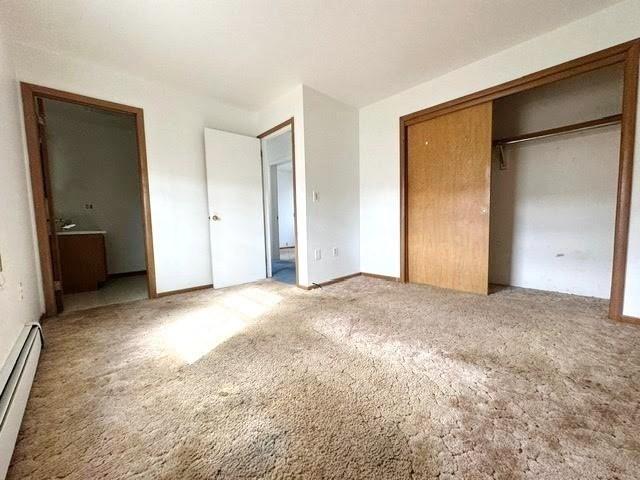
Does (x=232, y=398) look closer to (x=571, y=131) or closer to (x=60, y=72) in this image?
(x=60, y=72)

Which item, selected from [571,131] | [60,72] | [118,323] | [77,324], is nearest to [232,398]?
[118,323]

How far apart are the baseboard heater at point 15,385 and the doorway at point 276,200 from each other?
230 cm

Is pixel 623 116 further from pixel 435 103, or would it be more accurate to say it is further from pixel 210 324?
pixel 210 324

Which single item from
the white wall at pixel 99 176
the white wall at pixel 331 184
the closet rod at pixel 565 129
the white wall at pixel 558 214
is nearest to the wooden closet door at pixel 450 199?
the closet rod at pixel 565 129

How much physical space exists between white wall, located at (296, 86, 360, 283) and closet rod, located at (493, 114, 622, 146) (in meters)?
1.79

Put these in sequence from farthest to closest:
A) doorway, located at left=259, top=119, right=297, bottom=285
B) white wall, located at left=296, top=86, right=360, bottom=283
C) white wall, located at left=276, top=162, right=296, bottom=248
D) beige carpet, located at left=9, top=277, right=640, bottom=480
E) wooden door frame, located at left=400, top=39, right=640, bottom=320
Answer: white wall, located at left=276, top=162, right=296, bottom=248
doorway, located at left=259, top=119, right=297, bottom=285
white wall, located at left=296, top=86, right=360, bottom=283
wooden door frame, located at left=400, top=39, right=640, bottom=320
beige carpet, located at left=9, top=277, right=640, bottom=480

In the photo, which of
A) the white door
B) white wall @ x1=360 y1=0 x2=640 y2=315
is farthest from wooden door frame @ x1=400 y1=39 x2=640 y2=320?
the white door

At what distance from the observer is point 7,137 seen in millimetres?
1883

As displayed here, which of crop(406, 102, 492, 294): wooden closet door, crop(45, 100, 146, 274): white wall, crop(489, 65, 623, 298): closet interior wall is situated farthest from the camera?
crop(45, 100, 146, 274): white wall

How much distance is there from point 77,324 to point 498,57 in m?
4.50

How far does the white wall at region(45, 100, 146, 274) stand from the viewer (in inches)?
147

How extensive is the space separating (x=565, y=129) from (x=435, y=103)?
4.19ft

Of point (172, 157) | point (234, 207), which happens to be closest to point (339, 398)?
point (234, 207)

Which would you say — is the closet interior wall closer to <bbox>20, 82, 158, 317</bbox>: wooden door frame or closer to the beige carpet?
the beige carpet
